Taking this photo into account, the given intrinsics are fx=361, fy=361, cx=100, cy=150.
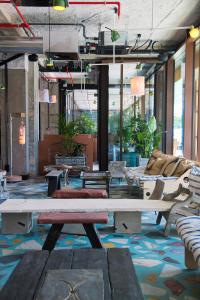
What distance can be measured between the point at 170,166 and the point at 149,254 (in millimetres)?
3096

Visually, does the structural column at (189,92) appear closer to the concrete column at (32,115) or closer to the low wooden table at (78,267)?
the concrete column at (32,115)

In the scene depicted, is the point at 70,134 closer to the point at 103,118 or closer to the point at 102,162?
the point at 103,118

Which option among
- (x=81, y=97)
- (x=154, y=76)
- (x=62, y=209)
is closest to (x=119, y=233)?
(x=62, y=209)

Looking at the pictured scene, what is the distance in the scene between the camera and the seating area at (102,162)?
227 cm

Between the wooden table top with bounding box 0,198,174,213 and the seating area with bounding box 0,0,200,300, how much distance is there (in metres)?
0.01

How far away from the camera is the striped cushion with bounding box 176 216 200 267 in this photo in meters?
2.44

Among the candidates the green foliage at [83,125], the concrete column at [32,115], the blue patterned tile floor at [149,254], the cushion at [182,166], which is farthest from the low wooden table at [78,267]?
the green foliage at [83,125]

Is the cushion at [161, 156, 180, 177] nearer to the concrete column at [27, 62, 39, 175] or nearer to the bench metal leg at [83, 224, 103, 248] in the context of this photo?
the bench metal leg at [83, 224, 103, 248]

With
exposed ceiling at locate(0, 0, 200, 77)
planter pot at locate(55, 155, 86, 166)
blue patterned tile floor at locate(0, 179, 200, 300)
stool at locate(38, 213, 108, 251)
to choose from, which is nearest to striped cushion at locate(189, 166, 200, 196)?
blue patterned tile floor at locate(0, 179, 200, 300)

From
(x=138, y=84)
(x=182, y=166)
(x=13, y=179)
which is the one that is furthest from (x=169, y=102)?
(x=13, y=179)

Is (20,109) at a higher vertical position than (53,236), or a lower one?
higher

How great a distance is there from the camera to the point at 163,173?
6672 mm

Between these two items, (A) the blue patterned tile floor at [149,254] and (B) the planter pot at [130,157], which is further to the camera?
(B) the planter pot at [130,157]

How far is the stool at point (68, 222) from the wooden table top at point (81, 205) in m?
0.42
